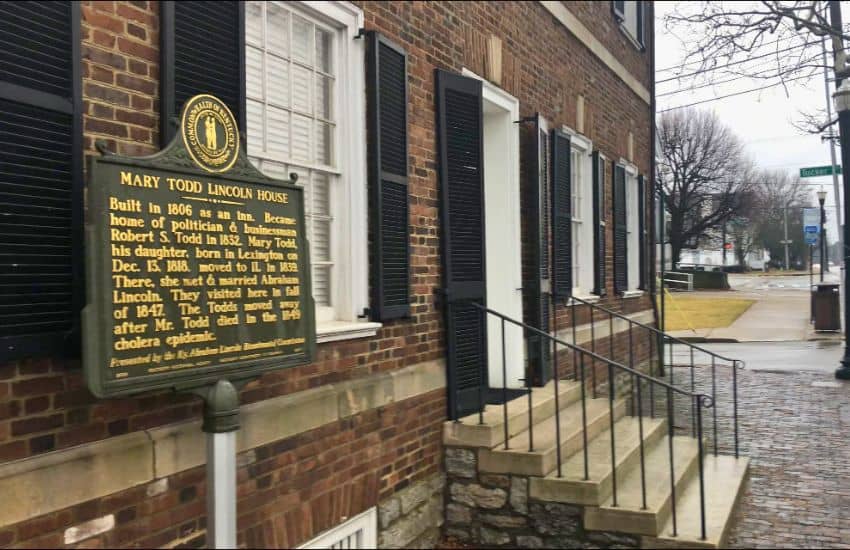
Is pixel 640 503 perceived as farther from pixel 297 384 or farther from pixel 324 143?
pixel 324 143

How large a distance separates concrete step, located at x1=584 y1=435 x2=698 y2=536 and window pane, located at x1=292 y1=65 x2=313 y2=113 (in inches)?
121

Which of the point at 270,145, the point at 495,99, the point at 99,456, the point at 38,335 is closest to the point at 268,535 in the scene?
the point at 99,456

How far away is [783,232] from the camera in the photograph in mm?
24234

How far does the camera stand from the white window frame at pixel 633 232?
11.4 m

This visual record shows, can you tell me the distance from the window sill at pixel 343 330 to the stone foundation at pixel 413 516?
1.13 m

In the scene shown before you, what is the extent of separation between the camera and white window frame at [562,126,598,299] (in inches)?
345

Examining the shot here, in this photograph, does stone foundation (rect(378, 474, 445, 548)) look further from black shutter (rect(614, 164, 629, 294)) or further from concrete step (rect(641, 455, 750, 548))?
black shutter (rect(614, 164, 629, 294))

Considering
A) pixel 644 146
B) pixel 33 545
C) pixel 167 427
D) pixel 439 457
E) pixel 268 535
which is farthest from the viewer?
pixel 644 146

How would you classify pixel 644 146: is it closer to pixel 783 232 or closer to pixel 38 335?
pixel 38 335

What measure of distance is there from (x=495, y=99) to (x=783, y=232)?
70.0ft

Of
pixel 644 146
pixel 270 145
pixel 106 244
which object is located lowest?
pixel 106 244

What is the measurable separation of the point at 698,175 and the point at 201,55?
17.9 meters

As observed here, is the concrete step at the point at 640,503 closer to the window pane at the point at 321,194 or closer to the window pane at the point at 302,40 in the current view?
the window pane at the point at 321,194

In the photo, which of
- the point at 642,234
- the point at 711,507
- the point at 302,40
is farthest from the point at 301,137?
the point at 642,234
